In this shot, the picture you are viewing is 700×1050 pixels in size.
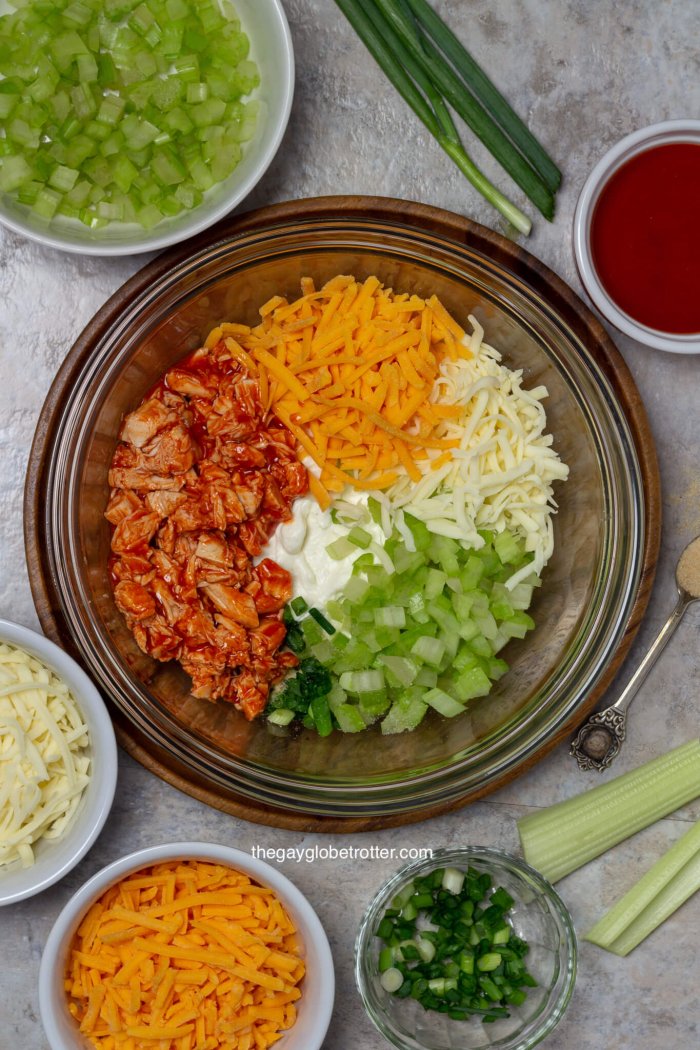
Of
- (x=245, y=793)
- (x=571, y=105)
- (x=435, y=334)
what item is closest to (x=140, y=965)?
(x=245, y=793)

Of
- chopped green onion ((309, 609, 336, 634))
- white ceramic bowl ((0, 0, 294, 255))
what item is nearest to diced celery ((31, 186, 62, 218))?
white ceramic bowl ((0, 0, 294, 255))

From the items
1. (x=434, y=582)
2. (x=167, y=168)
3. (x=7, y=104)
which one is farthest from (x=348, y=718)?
(x=7, y=104)

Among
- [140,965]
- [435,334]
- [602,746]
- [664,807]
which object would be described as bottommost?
[664,807]

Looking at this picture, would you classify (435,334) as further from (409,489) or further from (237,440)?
(237,440)

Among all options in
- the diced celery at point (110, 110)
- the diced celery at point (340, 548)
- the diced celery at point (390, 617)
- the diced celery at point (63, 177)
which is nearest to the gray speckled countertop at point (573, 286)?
the diced celery at point (63, 177)

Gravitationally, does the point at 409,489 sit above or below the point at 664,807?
above

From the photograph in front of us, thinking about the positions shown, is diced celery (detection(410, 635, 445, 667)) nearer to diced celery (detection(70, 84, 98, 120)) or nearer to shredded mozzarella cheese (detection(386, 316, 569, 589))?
shredded mozzarella cheese (detection(386, 316, 569, 589))
